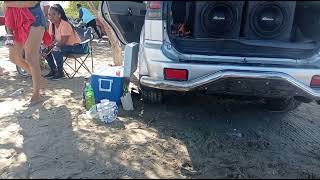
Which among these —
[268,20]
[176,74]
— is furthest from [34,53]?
[268,20]

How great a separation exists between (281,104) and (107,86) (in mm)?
2124

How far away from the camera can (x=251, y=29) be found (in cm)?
468

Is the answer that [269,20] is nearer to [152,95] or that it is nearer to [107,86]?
[152,95]

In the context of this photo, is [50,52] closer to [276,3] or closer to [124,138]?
[124,138]

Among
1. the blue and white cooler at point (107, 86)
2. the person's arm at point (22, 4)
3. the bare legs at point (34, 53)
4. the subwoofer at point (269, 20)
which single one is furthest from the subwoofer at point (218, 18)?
the bare legs at point (34, 53)

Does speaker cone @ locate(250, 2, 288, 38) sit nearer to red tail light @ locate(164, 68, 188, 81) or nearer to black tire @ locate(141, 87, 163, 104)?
red tail light @ locate(164, 68, 188, 81)

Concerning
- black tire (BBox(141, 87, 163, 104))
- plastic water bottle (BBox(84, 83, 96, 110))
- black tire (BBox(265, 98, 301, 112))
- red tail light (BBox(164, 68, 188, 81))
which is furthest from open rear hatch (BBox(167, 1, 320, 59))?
plastic water bottle (BBox(84, 83, 96, 110))

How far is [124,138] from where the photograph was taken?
420cm

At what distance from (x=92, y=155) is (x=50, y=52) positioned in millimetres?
3423

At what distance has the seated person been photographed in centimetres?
665

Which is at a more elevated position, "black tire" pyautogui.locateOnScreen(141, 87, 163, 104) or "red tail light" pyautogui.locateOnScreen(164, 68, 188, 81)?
"red tail light" pyautogui.locateOnScreen(164, 68, 188, 81)

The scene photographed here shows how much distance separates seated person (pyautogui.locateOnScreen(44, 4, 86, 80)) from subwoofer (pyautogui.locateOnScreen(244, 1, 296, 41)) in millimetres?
3056

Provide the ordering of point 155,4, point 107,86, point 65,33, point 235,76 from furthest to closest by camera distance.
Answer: point 65,33 → point 107,86 → point 155,4 → point 235,76

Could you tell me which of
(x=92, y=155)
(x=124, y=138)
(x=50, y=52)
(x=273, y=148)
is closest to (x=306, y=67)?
(x=273, y=148)
